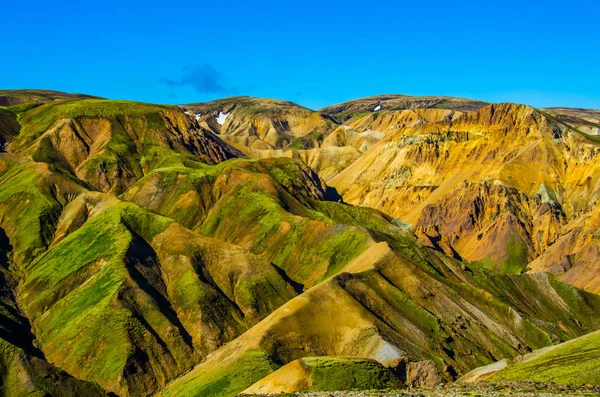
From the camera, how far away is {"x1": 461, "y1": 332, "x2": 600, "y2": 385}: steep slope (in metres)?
84.0

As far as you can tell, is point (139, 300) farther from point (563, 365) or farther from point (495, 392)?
point (495, 392)

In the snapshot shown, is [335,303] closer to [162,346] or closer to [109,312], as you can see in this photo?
[162,346]

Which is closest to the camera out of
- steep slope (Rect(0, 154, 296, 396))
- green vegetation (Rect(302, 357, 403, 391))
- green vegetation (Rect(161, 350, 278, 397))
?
green vegetation (Rect(302, 357, 403, 391))

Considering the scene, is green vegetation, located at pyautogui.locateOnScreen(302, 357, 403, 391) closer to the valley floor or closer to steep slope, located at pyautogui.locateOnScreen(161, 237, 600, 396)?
steep slope, located at pyautogui.locateOnScreen(161, 237, 600, 396)

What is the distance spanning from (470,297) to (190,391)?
7164 cm

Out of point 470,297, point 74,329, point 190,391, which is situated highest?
point 470,297

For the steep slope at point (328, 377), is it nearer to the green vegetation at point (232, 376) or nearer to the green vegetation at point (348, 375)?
the green vegetation at point (348, 375)

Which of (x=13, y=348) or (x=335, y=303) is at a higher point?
(x=335, y=303)

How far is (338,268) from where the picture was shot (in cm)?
19212

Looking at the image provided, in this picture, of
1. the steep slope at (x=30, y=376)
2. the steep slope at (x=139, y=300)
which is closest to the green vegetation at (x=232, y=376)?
the steep slope at (x=139, y=300)

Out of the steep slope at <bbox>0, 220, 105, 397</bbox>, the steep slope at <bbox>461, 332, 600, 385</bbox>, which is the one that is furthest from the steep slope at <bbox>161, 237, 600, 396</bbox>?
the steep slope at <bbox>461, 332, 600, 385</bbox>

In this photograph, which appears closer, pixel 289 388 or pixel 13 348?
pixel 289 388

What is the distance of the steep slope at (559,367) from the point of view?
276 ft

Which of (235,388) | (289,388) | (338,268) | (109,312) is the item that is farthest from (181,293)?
(289,388)
